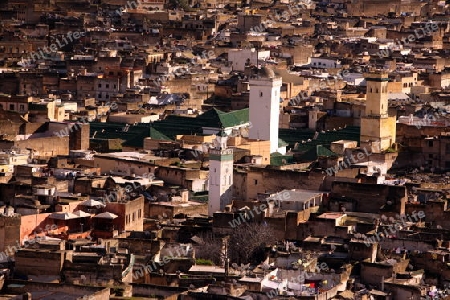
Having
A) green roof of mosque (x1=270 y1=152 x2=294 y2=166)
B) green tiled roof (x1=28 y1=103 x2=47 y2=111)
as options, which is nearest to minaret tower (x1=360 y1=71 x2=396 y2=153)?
green roof of mosque (x1=270 y1=152 x2=294 y2=166)

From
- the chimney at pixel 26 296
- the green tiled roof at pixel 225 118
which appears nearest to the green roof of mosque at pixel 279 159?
the green tiled roof at pixel 225 118

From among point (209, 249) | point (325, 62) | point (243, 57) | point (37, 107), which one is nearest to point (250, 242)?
point (209, 249)

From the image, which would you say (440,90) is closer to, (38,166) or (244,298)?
(38,166)

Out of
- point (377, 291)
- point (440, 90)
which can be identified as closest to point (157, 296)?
point (377, 291)

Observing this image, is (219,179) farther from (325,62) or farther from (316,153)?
(325,62)

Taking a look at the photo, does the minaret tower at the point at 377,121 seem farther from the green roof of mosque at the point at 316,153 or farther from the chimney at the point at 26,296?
the chimney at the point at 26,296

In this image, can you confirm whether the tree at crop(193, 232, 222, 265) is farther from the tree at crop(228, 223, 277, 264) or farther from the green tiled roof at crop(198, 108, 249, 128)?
the green tiled roof at crop(198, 108, 249, 128)
